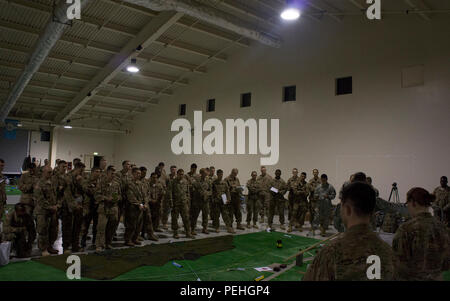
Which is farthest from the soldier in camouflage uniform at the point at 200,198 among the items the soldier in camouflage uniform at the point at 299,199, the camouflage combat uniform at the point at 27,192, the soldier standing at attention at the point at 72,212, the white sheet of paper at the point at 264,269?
the camouflage combat uniform at the point at 27,192

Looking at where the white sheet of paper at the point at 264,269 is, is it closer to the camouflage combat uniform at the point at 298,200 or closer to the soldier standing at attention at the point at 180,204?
the soldier standing at attention at the point at 180,204

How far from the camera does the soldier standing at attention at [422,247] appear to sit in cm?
267

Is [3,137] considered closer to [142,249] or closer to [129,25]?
[129,25]

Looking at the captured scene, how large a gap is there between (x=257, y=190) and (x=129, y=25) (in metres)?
8.07

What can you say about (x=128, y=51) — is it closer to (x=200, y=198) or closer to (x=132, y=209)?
(x=200, y=198)

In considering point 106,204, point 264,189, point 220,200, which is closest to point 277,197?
point 264,189

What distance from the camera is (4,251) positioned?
5.00m

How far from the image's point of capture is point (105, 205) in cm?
627

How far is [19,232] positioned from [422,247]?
6370mm

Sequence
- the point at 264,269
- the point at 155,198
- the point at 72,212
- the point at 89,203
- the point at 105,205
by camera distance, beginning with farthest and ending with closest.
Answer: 1. the point at 155,198
2. the point at 89,203
3. the point at 105,205
4. the point at 72,212
5. the point at 264,269

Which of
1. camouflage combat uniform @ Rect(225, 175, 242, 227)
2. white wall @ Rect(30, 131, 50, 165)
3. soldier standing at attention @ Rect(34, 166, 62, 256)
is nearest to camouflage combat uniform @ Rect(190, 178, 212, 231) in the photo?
camouflage combat uniform @ Rect(225, 175, 242, 227)

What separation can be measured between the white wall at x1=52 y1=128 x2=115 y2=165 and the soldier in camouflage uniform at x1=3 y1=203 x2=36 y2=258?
1869 centimetres

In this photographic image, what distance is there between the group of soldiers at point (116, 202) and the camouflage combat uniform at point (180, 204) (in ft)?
0.08

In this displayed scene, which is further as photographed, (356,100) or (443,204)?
(356,100)
